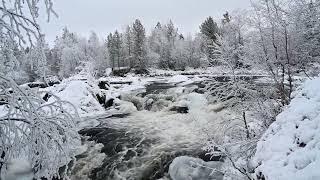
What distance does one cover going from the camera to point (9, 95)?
11.6 feet

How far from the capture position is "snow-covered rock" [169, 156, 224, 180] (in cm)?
931

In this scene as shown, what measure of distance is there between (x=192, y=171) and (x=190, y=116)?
26.8 ft

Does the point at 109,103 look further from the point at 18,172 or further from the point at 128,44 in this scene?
the point at 128,44

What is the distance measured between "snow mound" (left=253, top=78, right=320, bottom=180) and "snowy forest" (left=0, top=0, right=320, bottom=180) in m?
0.02

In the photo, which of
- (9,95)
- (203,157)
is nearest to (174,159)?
(203,157)

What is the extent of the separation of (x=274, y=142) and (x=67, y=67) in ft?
219

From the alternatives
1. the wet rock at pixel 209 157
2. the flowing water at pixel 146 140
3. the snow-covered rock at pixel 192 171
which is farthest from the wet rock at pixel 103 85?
the snow-covered rock at pixel 192 171

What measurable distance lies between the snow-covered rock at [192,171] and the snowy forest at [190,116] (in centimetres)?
4

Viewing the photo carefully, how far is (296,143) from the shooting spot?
4172 millimetres

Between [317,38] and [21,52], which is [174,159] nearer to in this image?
[317,38]

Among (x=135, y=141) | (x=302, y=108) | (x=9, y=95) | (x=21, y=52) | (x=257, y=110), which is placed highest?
(x=21, y=52)

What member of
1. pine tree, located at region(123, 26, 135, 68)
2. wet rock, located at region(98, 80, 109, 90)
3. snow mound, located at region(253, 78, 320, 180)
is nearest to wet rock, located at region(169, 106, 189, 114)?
wet rock, located at region(98, 80, 109, 90)

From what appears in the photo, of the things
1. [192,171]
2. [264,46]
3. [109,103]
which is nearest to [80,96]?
[109,103]

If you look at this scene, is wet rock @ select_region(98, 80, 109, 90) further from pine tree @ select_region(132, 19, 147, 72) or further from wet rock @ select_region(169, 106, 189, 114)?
pine tree @ select_region(132, 19, 147, 72)
